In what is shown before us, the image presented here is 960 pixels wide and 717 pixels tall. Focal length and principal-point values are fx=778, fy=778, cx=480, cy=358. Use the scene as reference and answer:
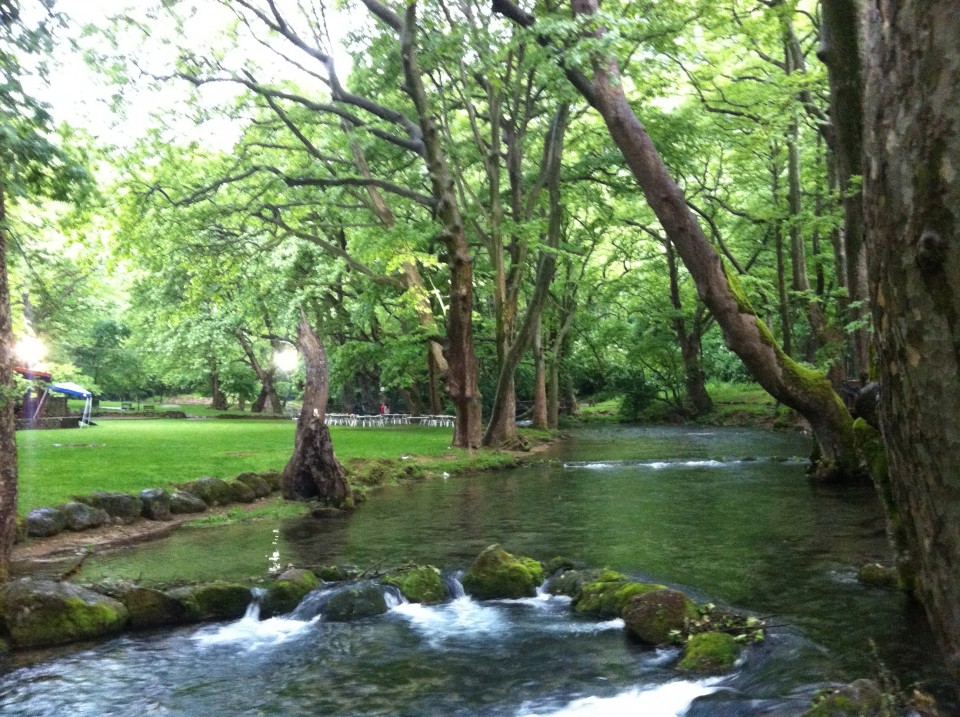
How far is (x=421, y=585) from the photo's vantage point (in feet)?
29.5

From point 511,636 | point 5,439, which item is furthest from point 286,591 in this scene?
point 5,439

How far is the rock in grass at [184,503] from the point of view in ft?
46.1

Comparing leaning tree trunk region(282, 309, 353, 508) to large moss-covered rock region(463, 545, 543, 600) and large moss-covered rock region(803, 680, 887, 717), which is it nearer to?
large moss-covered rock region(463, 545, 543, 600)

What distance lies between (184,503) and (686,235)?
9.93 meters

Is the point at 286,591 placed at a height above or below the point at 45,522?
below

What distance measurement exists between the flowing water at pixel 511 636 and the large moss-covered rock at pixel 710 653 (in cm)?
15

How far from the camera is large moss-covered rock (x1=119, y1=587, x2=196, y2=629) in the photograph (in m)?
8.06

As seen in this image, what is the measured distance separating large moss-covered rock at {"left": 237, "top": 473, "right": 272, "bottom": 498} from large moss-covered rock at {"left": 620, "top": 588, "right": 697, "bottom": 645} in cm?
1031

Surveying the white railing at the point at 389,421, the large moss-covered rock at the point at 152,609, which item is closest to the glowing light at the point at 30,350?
the white railing at the point at 389,421

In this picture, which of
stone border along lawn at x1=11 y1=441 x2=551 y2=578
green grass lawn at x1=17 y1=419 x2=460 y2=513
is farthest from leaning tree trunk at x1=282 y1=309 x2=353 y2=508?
green grass lawn at x1=17 y1=419 x2=460 y2=513

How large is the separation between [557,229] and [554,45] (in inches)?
481

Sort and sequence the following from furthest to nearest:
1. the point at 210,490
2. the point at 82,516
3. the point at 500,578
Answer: the point at 210,490
the point at 82,516
the point at 500,578

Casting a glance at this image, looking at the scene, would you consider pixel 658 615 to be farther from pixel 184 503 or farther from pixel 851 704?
Result: pixel 184 503

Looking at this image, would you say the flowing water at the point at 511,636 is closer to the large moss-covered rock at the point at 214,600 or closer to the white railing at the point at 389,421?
the large moss-covered rock at the point at 214,600
